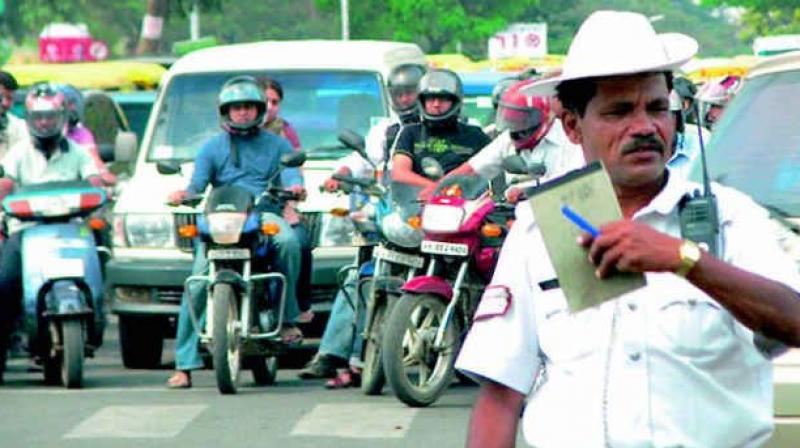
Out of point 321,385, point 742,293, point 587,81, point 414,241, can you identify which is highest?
point 587,81

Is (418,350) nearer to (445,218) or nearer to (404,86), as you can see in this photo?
(445,218)

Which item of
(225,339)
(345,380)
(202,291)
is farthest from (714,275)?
(345,380)

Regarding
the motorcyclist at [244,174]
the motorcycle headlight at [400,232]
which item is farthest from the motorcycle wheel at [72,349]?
the motorcycle headlight at [400,232]

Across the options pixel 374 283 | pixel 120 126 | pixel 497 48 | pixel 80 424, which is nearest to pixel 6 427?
pixel 80 424

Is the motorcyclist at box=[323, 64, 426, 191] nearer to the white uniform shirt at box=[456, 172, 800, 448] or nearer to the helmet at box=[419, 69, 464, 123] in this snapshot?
the helmet at box=[419, 69, 464, 123]

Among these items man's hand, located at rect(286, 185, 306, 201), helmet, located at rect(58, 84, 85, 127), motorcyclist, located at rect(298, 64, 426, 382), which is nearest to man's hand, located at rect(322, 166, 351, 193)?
motorcyclist, located at rect(298, 64, 426, 382)

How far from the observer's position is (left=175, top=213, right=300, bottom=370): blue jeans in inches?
494

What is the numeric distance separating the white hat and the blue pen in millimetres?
382

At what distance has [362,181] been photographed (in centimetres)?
1245

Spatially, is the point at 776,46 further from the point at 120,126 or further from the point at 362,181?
the point at 362,181

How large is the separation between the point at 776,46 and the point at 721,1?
46.5 m

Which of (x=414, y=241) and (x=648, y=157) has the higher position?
(x=648, y=157)

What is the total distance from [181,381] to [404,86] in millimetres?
2171

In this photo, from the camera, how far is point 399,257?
1205cm
